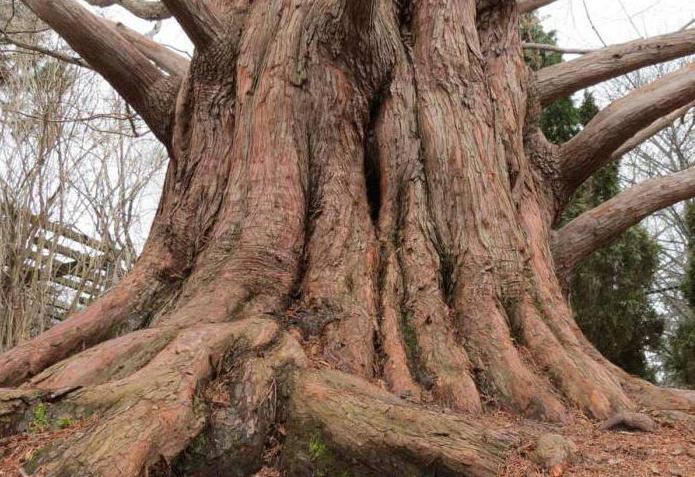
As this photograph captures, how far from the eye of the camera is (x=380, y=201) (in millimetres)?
3863

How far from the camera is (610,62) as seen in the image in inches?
192

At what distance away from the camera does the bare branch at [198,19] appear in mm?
3649

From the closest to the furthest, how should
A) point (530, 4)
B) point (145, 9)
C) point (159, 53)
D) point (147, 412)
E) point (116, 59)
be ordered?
point (147, 412) → point (116, 59) → point (159, 53) → point (530, 4) → point (145, 9)

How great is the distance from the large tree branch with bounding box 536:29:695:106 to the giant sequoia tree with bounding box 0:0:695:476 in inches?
1.1

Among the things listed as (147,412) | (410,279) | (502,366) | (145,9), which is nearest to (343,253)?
(410,279)

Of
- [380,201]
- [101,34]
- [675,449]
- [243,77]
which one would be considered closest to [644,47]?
[380,201]

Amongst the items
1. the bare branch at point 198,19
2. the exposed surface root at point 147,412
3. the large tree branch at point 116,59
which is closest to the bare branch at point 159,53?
the large tree branch at point 116,59

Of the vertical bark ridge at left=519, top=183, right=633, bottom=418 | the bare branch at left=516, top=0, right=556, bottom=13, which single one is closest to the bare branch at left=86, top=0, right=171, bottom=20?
the bare branch at left=516, top=0, right=556, bottom=13

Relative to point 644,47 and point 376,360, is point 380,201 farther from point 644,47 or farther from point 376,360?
point 644,47

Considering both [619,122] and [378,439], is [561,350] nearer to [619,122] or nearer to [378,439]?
[378,439]

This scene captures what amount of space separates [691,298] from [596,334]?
162 centimetres

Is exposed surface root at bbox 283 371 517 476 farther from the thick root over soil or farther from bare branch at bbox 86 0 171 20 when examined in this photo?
bare branch at bbox 86 0 171 20

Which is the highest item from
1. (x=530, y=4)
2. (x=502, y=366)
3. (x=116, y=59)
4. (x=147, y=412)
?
(x=530, y=4)

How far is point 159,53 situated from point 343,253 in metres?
2.90
